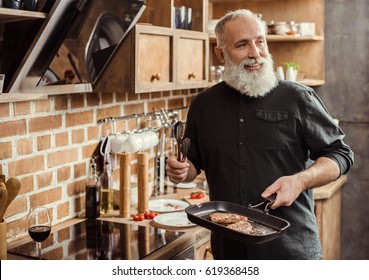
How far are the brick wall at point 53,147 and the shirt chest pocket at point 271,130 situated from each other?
929mm

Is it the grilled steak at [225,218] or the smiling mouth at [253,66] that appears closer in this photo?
the grilled steak at [225,218]

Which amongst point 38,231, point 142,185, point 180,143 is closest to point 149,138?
point 142,185

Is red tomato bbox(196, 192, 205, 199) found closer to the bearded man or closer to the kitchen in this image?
the kitchen

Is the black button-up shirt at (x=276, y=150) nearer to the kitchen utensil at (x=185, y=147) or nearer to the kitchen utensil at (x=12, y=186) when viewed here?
the kitchen utensil at (x=185, y=147)

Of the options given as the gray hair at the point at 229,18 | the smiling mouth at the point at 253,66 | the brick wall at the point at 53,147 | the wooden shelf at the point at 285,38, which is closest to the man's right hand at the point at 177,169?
the smiling mouth at the point at 253,66

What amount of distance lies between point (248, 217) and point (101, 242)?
2.15 ft

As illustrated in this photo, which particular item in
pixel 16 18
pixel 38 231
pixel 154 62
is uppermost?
pixel 16 18

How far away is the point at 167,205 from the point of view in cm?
304

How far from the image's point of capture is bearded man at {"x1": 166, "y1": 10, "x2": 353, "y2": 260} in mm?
2227

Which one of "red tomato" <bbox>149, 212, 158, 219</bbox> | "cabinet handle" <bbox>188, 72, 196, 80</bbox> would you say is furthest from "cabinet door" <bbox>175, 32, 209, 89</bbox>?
"red tomato" <bbox>149, 212, 158, 219</bbox>

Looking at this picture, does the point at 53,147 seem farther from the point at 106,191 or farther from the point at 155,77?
the point at 155,77

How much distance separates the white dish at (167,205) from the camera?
2949 mm

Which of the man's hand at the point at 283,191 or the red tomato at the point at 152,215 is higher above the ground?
the man's hand at the point at 283,191

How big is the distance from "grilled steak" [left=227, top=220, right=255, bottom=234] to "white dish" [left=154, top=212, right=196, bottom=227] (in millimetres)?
658
